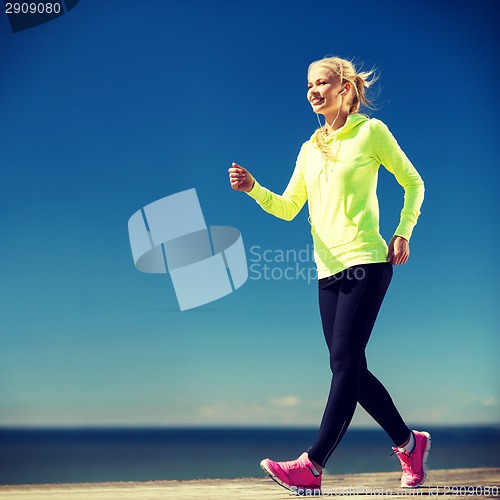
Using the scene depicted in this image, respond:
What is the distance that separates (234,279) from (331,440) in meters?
1.41

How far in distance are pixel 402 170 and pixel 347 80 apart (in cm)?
32

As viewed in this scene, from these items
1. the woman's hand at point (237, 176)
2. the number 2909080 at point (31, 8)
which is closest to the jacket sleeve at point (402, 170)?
the woman's hand at point (237, 176)

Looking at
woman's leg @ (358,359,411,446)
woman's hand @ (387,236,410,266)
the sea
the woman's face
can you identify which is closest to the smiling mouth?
the woman's face

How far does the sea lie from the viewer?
297 centimetres

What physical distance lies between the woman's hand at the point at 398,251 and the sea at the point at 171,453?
110 cm

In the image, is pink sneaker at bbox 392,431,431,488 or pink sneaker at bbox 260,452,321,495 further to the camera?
pink sneaker at bbox 392,431,431,488

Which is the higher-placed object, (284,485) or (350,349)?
(350,349)

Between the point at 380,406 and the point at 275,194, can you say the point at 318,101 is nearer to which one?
the point at 275,194

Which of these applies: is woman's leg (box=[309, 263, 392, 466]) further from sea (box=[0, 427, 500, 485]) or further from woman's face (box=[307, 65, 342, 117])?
sea (box=[0, 427, 500, 485])

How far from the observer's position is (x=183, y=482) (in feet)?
7.15

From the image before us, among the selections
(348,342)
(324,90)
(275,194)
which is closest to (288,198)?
(275,194)

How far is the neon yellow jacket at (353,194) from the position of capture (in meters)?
1.73

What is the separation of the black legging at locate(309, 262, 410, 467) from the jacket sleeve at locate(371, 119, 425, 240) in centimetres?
16

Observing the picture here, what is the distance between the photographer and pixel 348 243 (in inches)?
68.1
